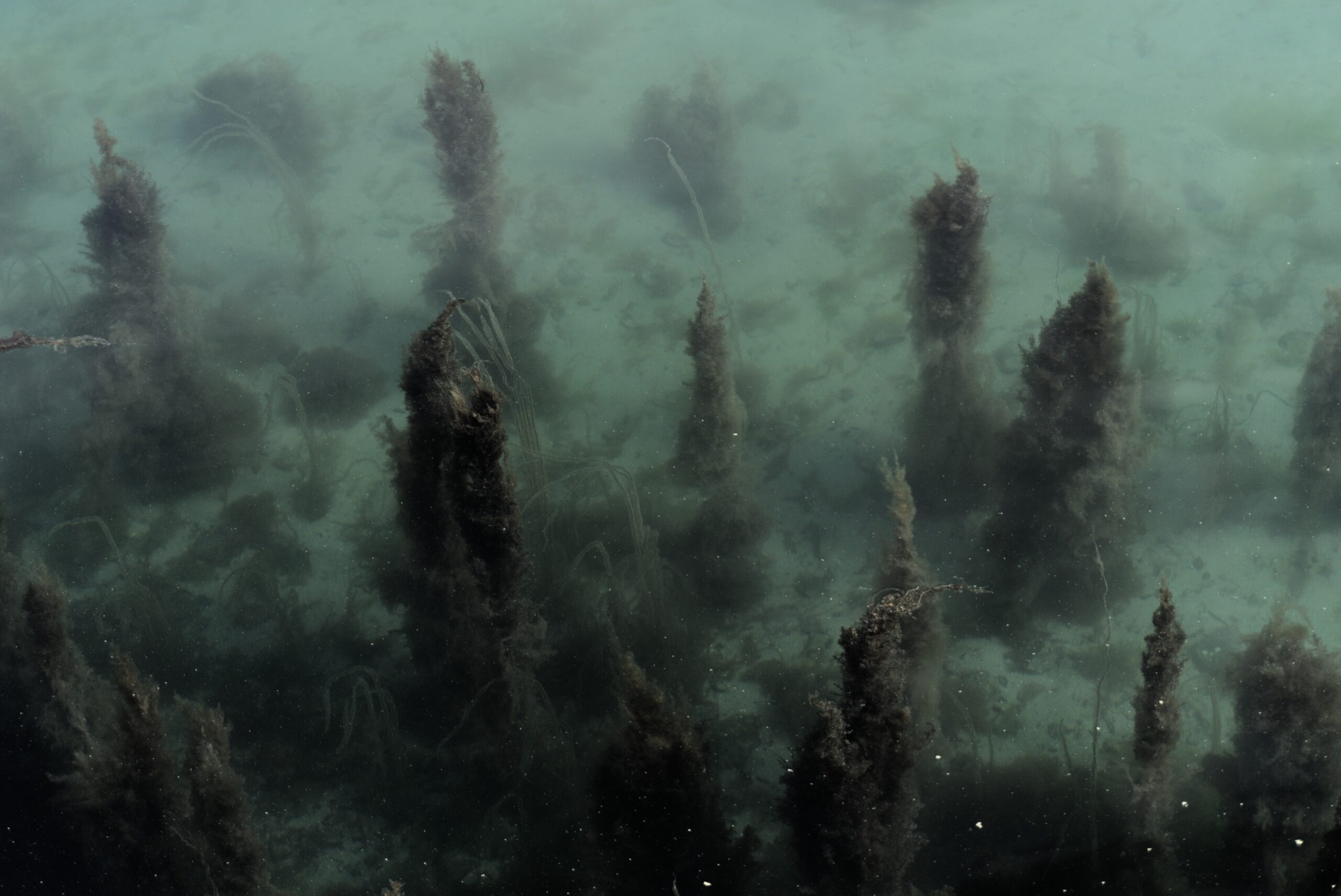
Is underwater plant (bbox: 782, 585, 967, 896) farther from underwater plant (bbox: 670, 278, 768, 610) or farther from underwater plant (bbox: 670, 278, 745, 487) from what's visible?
underwater plant (bbox: 670, 278, 745, 487)

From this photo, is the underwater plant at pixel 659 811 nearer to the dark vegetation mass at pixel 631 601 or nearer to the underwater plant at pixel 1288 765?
the dark vegetation mass at pixel 631 601

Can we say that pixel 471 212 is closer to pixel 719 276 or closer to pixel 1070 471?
pixel 719 276

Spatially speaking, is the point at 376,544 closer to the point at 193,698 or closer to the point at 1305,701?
the point at 193,698

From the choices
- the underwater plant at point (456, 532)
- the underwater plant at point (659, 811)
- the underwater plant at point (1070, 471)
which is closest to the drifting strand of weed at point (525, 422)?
the underwater plant at point (456, 532)

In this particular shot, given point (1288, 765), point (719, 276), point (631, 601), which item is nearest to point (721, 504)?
point (631, 601)

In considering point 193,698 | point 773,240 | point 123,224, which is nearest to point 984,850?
point 193,698

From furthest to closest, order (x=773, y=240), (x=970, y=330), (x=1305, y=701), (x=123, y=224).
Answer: (x=773, y=240), (x=123, y=224), (x=970, y=330), (x=1305, y=701)
